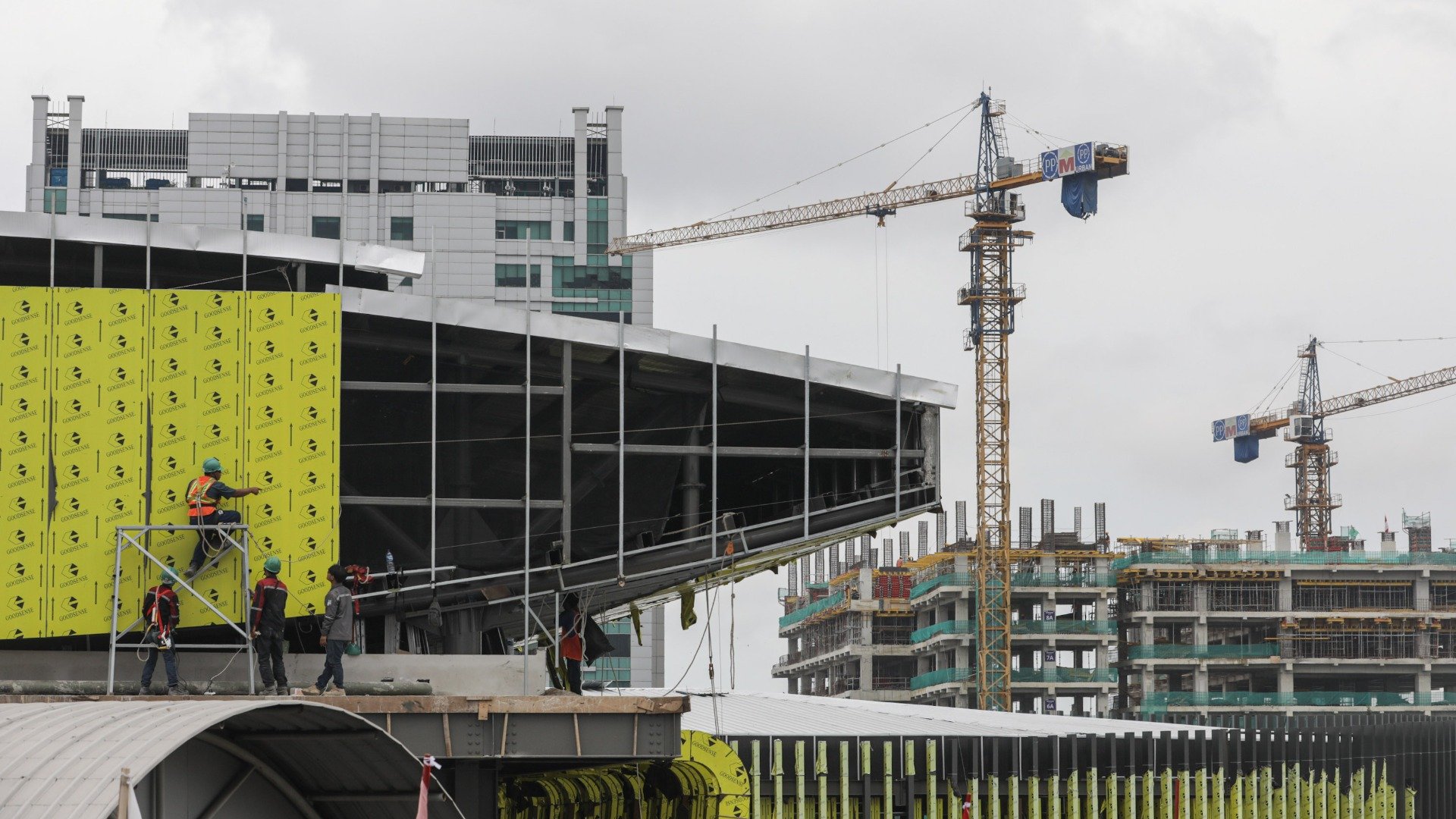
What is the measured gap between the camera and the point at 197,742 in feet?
70.3

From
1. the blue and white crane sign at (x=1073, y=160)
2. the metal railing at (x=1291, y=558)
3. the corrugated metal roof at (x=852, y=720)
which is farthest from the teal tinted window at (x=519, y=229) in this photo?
the corrugated metal roof at (x=852, y=720)

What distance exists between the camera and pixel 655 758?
1150 inches

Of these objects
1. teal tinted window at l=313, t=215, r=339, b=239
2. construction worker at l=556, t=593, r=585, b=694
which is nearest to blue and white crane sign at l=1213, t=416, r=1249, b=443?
teal tinted window at l=313, t=215, r=339, b=239

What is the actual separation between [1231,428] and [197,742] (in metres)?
168

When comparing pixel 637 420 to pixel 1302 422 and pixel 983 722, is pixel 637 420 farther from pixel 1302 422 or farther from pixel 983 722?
pixel 1302 422

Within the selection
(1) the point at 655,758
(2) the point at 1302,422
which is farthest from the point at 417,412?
(2) the point at 1302,422

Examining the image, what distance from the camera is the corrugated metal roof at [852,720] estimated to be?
47.3 meters

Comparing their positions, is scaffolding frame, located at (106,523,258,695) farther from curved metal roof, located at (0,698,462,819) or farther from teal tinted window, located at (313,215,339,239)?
teal tinted window, located at (313,215,339,239)

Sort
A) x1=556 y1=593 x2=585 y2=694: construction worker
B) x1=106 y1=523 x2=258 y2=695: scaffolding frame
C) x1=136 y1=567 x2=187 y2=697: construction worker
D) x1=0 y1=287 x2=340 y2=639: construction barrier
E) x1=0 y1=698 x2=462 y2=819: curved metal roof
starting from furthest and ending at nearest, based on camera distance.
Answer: x1=556 y1=593 x2=585 y2=694: construction worker
x1=0 y1=287 x2=340 y2=639: construction barrier
x1=106 y1=523 x2=258 y2=695: scaffolding frame
x1=136 y1=567 x2=187 y2=697: construction worker
x1=0 y1=698 x2=462 y2=819: curved metal roof

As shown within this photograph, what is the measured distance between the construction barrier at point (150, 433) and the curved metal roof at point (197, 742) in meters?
10.6

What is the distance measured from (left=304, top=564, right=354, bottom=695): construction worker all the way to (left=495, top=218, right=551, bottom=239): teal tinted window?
10711 centimetres

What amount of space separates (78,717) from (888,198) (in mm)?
131517

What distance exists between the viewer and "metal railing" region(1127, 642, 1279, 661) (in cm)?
13112

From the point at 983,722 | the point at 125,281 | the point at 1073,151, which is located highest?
the point at 1073,151
